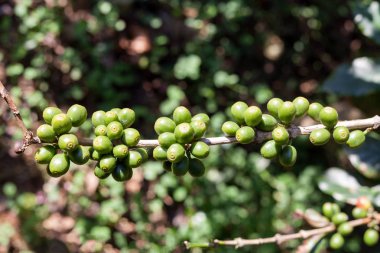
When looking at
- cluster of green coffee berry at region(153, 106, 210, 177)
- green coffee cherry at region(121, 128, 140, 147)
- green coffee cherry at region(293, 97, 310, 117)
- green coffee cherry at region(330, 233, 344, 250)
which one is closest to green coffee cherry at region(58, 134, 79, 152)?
green coffee cherry at region(121, 128, 140, 147)

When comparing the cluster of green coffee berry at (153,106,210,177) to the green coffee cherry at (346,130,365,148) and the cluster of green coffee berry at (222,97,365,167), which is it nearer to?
the cluster of green coffee berry at (222,97,365,167)

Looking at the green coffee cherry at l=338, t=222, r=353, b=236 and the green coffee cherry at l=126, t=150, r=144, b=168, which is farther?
the green coffee cherry at l=338, t=222, r=353, b=236

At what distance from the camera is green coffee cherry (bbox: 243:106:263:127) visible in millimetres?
1463

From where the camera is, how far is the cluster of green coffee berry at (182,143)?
4.70 ft

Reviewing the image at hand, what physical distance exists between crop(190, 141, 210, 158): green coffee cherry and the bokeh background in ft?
5.41

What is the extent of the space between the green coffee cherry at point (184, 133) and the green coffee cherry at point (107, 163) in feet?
0.71

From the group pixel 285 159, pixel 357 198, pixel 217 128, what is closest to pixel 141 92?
pixel 217 128

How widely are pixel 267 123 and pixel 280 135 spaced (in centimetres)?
8

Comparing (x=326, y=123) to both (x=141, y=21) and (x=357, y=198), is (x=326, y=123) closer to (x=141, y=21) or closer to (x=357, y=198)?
(x=357, y=198)

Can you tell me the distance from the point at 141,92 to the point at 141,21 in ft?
1.72

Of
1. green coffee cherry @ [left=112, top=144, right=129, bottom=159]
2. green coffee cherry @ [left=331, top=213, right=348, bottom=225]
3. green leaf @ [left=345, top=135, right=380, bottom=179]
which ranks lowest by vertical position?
green coffee cherry @ [left=331, top=213, right=348, bottom=225]

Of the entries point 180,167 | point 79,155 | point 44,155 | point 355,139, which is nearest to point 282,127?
point 355,139

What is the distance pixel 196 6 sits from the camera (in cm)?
329

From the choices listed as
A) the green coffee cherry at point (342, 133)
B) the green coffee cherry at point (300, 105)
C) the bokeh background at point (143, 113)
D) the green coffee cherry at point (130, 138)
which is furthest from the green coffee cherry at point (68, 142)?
the bokeh background at point (143, 113)
